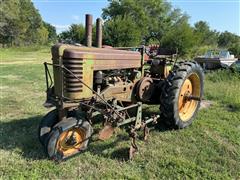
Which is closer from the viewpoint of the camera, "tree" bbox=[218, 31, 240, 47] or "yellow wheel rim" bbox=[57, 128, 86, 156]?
"yellow wheel rim" bbox=[57, 128, 86, 156]

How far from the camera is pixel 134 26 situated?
1052 inches

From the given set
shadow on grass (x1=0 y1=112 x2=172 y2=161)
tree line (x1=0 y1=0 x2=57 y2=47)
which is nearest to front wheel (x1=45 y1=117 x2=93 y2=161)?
shadow on grass (x1=0 y1=112 x2=172 y2=161)

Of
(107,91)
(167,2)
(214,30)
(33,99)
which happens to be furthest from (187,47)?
(214,30)

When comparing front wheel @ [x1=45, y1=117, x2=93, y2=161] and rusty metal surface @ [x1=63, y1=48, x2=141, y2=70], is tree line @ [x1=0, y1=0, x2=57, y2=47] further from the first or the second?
front wheel @ [x1=45, y1=117, x2=93, y2=161]

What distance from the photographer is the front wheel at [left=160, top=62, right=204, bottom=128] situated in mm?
4477

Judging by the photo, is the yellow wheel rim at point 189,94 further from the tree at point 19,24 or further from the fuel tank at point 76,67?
the tree at point 19,24

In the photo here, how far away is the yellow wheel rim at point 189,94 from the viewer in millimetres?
5043

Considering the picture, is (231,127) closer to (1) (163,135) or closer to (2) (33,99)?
(1) (163,135)

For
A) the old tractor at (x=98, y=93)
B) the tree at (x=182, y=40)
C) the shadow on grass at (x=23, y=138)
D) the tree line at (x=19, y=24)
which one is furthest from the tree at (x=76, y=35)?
the tree line at (x=19, y=24)

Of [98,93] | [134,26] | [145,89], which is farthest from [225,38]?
[98,93]

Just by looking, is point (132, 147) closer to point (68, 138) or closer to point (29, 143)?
point (68, 138)

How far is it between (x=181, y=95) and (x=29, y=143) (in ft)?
8.30

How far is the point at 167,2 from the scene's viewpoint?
49125mm

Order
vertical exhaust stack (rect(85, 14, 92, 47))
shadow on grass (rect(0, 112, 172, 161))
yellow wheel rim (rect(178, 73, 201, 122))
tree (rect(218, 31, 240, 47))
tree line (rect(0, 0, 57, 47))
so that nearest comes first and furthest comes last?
shadow on grass (rect(0, 112, 172, 161)) → vertical exhaust stack (rect(85, 14, 92, 47)) → yellow wheel rim (rect(178, 73, 201, 122)) → tree line (rect(0, 0, 57, 47)) → tree (rect(218, 31, 240, 47))
